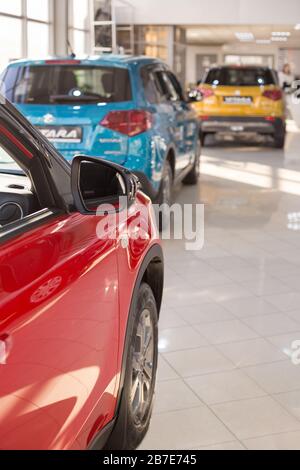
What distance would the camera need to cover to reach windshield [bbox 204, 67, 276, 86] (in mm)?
12969

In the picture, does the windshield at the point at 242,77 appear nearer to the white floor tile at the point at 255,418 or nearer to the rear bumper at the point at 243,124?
the rear bumper at the point at 243,124

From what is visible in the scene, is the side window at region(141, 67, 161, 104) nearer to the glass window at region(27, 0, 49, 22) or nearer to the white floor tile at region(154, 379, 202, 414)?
the white floor tile at region(154, 379, 202, 414)

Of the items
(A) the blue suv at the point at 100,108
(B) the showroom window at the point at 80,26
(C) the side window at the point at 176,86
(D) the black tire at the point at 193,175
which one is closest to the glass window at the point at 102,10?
(B) the showroom window at the point at 80,26

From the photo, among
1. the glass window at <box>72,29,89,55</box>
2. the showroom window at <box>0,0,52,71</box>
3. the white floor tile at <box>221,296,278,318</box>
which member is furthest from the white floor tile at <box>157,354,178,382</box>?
the glass window at <box>72,29,89,55</box>

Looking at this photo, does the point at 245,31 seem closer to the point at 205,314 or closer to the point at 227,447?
the point at 205,314

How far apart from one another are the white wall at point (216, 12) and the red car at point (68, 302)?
17.7 meters

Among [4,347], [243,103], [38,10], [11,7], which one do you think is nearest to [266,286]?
[4,347]

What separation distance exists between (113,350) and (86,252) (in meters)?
0.37

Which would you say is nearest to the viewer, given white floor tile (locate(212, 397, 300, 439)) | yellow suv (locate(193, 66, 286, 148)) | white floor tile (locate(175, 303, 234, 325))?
white floor tile (locate(212, 397, 300, 439))

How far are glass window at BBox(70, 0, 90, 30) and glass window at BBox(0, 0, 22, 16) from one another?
2.77 m

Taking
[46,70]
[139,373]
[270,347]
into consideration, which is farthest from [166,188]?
[139,373]

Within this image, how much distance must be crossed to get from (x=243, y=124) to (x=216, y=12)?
7.95 meters

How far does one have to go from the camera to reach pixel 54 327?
177 cm

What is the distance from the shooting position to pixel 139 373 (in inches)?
110
